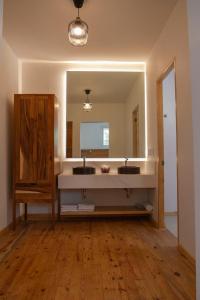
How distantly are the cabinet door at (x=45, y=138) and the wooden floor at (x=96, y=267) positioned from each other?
77 centimetres

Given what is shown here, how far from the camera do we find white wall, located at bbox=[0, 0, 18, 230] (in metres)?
3.22

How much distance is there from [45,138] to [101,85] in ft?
4.67

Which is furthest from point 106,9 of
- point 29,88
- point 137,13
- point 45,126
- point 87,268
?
point 87,268

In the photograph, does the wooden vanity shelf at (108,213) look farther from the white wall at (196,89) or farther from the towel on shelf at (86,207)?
the white wall at (196,89)

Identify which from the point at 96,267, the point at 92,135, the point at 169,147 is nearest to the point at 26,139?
the point at 92,135

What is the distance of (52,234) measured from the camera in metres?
3.19

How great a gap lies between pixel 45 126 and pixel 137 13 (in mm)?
1791

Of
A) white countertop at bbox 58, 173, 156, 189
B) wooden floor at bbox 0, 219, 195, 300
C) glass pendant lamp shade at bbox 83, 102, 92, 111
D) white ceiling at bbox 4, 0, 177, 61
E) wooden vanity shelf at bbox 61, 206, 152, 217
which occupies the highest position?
white ceiling at bbox 4, 0, 177, 61

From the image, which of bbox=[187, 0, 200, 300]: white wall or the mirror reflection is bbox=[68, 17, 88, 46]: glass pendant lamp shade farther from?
the mirror reflection

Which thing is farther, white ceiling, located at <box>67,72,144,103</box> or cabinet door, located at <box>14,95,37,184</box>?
white ceiling, located at <box>67,72,144,103</box>

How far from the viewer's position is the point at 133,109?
13.6ft

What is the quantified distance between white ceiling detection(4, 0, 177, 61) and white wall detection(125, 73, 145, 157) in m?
0.45

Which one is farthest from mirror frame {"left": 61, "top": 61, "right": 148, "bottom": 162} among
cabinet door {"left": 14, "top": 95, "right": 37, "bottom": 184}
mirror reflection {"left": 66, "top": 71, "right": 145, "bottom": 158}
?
cabinet door {"left": 14, "top": 95, "right": 37, "bottom": 184}

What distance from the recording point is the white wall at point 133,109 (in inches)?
162
